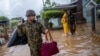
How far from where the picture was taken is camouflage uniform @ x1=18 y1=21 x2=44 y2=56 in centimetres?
654

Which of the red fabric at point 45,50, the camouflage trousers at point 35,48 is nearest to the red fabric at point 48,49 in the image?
the red fabric at point 45,50

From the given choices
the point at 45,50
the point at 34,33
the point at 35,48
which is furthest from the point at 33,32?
the point at 45,50

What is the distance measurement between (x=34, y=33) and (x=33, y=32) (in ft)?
0.12

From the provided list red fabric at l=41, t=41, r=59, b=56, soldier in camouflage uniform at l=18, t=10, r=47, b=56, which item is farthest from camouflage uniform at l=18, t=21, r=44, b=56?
red fabric at l=41, t=41, r=59, b=56

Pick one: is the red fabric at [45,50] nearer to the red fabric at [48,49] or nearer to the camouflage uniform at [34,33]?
the red fabric at [48,49]

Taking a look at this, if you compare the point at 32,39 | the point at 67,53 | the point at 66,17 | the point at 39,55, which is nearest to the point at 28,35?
the point at 32,39

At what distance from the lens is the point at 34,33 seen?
259 inches

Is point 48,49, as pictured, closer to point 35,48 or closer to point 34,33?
point 35,48

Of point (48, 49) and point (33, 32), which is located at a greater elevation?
point (33, 32)

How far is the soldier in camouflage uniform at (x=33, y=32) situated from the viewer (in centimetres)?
654

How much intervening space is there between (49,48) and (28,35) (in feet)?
2.03

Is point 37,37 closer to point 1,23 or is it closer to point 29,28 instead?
point 29,28

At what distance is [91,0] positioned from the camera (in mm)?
30656

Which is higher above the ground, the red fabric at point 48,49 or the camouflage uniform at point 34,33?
the camouflage uniform at point 34,33
